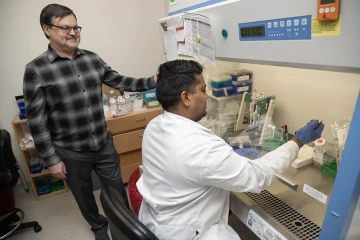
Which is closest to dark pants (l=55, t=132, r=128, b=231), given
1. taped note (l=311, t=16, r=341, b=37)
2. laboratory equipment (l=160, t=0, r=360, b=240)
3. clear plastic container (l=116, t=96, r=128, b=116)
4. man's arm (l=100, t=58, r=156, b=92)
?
man's arm (l=100, t=58, r=156, b=92)

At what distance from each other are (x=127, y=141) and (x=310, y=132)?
176 centimetres

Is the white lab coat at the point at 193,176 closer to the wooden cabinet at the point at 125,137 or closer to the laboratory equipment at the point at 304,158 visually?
the laboratory equipment at the point at 304,158

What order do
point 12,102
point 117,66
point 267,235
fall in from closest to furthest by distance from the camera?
point 267,235
point 12,102
point 117,66

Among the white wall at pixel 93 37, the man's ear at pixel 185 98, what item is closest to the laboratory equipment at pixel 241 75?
the man's ear at pixel 185 98

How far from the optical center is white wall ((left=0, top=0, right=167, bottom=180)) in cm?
233

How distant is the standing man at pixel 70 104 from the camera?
1.40m

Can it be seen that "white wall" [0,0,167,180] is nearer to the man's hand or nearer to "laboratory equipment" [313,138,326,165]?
the man's hand

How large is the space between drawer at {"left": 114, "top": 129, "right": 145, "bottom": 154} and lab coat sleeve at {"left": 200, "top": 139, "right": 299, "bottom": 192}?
5.40 ft

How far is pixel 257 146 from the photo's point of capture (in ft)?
4.23

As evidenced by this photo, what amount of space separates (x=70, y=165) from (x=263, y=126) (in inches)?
47.4

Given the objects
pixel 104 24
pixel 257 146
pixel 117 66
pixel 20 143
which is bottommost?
pixel 20 143

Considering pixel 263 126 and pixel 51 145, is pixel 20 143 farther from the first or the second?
pixel 263 126

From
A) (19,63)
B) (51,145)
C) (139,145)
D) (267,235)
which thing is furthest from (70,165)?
(19,63)

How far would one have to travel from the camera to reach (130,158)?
254 centimetres
